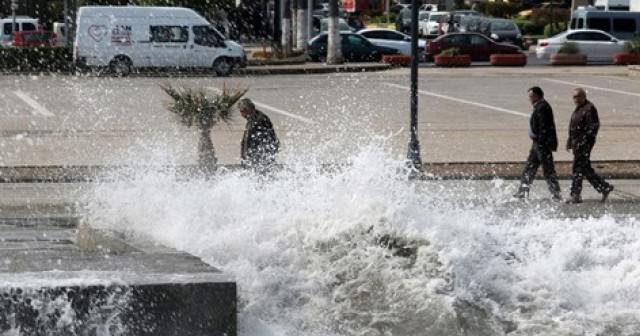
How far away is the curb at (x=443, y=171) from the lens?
1764 centimetres

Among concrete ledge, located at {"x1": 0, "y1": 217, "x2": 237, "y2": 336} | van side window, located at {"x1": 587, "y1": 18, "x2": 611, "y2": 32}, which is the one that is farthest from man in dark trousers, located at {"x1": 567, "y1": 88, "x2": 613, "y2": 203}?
van side window, located at {"x1": 587, "y1": 18, "x2": 611, "y2": 32}

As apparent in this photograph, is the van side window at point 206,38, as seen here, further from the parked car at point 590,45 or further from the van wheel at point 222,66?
the parked car at point 590,45

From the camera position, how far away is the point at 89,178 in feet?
57.8

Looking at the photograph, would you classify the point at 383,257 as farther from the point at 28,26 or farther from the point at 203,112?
the point at 28,26

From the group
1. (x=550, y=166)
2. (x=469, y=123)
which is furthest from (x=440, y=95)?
(x=550, y=166)

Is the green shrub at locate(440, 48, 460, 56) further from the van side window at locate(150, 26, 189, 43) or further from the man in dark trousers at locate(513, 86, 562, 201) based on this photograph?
the man in dark trousers at locate(513, 86, 562, 201)

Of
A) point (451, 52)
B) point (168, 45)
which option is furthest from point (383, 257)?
point (451, 52)

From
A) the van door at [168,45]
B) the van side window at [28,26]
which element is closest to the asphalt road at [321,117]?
the van door at [168,45]

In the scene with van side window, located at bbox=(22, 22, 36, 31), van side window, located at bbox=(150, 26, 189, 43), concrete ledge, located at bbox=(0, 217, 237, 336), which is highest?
concrete ledge, located at bbox=(0, 217, 237, 336)

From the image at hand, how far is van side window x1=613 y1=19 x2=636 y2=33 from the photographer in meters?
54.6

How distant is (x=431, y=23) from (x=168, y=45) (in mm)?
26185

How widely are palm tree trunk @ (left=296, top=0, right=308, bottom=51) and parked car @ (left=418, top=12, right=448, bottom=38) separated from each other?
11.9 m

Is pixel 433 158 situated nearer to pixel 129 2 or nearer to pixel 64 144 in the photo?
pixel 64 144

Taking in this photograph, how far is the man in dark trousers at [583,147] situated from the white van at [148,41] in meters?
23.5
